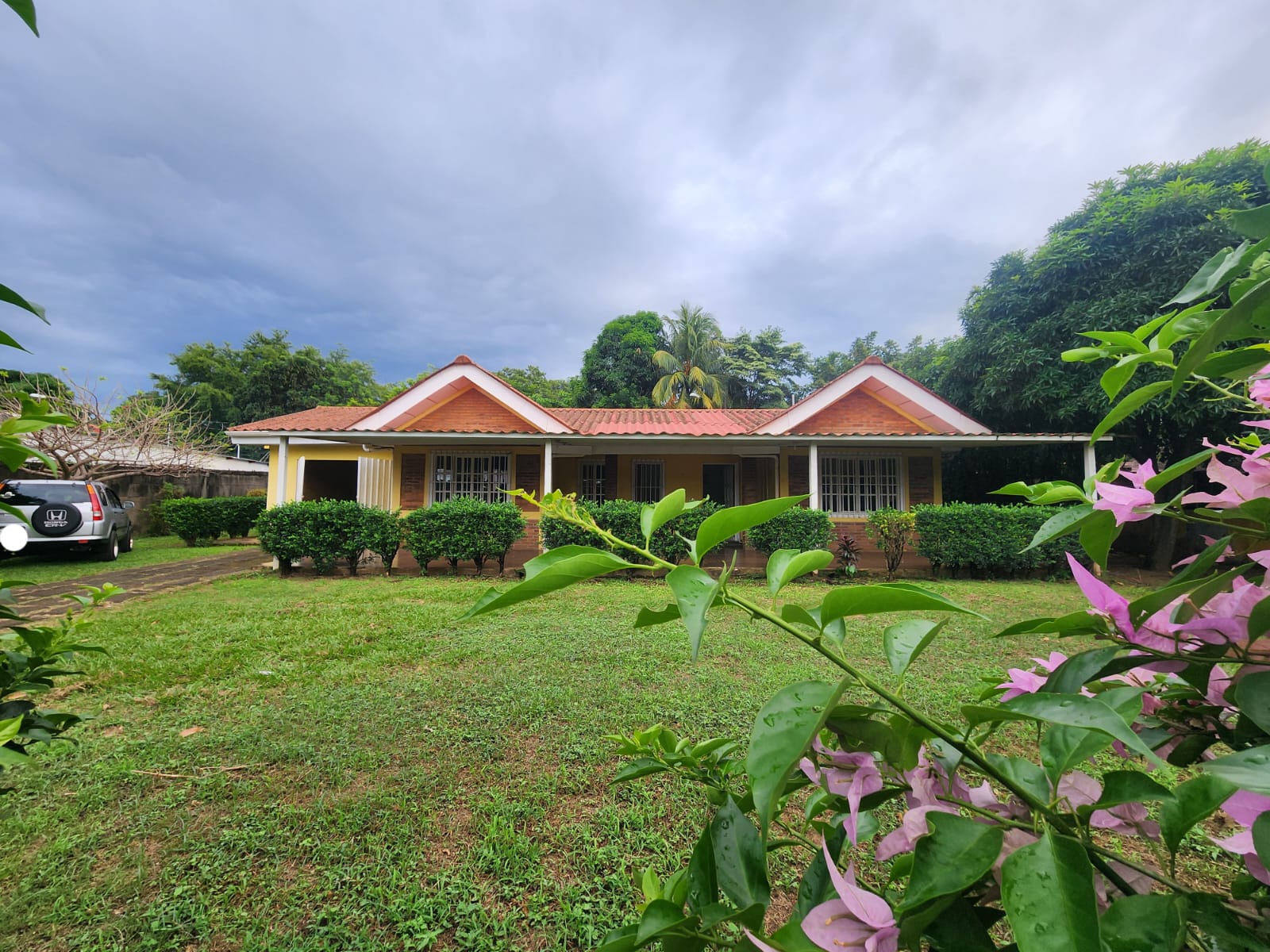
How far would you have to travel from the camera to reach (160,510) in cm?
1484

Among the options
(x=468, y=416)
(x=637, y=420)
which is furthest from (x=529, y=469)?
(x=637, y=420)

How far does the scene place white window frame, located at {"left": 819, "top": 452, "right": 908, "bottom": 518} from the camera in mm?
11227

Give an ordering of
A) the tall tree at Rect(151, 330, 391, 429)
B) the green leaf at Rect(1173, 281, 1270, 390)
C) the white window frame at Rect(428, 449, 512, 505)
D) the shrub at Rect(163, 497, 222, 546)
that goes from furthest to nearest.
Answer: the tall tree at Rect(151, 330, 391, 429) → the shrub at Rect(163, 497, 222, 546) → the white window frame at Rect(428, 449, 512, 505) → the green leaf at Rect(1173, 281, 1270, 390)

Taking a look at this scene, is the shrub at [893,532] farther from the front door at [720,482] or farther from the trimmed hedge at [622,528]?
the front door at [720,482]

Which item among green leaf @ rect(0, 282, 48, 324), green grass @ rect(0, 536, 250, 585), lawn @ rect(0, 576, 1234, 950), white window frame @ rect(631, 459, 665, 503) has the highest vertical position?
white window frame @ rect(631, 459, 665, 503)

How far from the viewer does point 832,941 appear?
0.46m

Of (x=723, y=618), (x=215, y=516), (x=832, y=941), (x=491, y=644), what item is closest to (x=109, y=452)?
(x=215, y=516)

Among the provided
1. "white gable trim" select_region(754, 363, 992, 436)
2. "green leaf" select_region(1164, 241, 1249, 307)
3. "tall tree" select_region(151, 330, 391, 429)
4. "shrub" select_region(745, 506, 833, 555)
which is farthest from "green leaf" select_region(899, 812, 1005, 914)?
"tall tree" select_region(151, 330, 391, 429)

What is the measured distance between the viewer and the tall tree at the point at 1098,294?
918 cm

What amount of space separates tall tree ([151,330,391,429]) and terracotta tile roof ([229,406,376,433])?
15.1m

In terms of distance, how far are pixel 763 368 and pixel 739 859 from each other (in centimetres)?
2735

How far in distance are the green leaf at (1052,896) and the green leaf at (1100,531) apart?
0.30 metres

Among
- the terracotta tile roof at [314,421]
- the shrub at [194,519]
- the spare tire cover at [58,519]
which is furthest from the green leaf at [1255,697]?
the shrub at [194,519]

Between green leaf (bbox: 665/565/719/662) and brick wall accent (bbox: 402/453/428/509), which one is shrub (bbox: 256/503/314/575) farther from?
green leaf (bbox: 665/565/719/662)
